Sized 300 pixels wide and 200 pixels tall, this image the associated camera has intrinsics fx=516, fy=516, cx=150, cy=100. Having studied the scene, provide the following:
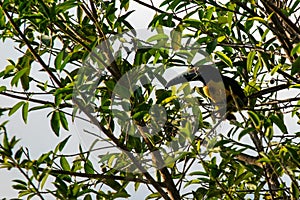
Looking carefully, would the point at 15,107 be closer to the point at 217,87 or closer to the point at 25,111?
the point at 25,111

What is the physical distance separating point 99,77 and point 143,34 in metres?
0.23

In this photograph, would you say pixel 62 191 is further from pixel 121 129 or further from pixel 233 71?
pixel 233 71

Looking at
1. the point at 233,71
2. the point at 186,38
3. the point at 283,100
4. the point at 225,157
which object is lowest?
the point at 225,157

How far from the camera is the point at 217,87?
6.92ft

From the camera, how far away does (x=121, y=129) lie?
197 centimetres

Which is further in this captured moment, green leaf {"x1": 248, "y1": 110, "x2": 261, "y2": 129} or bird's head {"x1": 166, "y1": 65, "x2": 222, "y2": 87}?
bird's head {"x1": 166, "y1": 65, "x2": 222, "y2": 87}

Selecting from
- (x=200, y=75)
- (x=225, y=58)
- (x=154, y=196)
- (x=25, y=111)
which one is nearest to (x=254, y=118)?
(x=225, y=58)

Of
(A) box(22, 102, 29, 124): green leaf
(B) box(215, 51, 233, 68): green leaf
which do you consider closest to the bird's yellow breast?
(B) box(215, 51, 233, 68): green leaf

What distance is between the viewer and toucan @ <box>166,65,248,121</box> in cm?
192

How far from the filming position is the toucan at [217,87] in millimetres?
1922

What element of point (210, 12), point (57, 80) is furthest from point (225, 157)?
point (57, 80)

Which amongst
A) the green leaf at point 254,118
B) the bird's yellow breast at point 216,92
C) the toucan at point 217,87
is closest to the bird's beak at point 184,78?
the toucan at point 217,87

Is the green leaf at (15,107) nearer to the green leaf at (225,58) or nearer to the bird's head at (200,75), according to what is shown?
the bird's head at (200,75)

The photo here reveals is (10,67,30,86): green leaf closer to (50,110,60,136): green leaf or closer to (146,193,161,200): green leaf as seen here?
(50,110,60,136): green leaf
